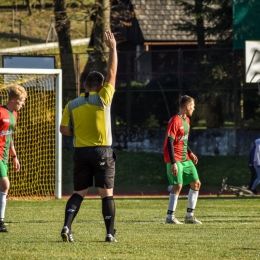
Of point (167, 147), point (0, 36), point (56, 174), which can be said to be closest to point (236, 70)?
point (56, 174)

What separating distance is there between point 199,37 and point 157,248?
21781 mm

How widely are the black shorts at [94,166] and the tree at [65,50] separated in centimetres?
1749

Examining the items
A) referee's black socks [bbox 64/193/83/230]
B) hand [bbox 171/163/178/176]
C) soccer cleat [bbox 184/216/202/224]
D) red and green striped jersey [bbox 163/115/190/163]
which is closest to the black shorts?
referee's black socks [bbox 64/193/83/230]

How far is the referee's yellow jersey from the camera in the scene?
9.62 meters

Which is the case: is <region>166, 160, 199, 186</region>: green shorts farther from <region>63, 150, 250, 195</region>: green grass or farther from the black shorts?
<region>63, 150, 250, 195</region>: green grass

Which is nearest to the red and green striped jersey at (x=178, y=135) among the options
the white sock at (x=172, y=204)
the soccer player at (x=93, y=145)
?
the white sock at (x=172, y=204)

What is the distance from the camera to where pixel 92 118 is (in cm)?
967

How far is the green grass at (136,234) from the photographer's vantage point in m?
8.64

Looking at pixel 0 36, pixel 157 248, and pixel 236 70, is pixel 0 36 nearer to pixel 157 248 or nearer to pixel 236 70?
pixel 236 70

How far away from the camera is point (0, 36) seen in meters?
54.1

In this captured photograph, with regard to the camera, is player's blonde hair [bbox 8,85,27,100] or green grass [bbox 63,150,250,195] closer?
player's blonde hair [bbox 8,85,27,100]

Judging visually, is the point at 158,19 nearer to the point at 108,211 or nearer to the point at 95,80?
the point at 95,80

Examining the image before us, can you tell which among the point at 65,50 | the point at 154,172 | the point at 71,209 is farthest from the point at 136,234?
the point at 65,50

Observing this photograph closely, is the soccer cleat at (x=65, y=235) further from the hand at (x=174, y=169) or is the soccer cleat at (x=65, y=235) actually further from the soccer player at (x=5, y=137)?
the hand at (x=174, y=169)
